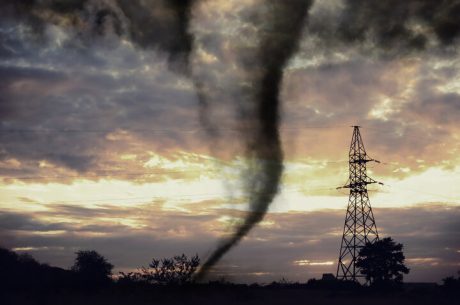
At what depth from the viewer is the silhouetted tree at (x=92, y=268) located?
287 ft

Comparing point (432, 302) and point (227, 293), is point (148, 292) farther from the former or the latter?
point (432, 302)

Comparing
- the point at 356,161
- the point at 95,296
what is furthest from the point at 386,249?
the point at 95,296

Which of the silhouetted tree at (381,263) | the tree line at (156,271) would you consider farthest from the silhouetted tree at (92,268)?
the silhouetted tree at (381,263)

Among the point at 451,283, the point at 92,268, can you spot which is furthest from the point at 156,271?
the point at 451,283

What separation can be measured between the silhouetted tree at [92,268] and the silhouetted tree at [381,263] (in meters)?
46.8

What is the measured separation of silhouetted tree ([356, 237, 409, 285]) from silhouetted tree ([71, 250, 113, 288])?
46841mm

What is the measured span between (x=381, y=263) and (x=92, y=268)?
53.1 m

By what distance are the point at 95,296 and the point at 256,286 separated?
32.2m

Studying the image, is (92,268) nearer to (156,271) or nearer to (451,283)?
(156,271)

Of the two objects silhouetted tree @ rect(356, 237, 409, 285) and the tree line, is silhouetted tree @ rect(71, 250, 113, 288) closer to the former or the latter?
the tree line

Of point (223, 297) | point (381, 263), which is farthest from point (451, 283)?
point (223, 297)

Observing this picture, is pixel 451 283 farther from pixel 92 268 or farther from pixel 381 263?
pixel 92 268

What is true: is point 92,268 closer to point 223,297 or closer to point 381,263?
point 223,297

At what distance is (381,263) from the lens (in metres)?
99.7
